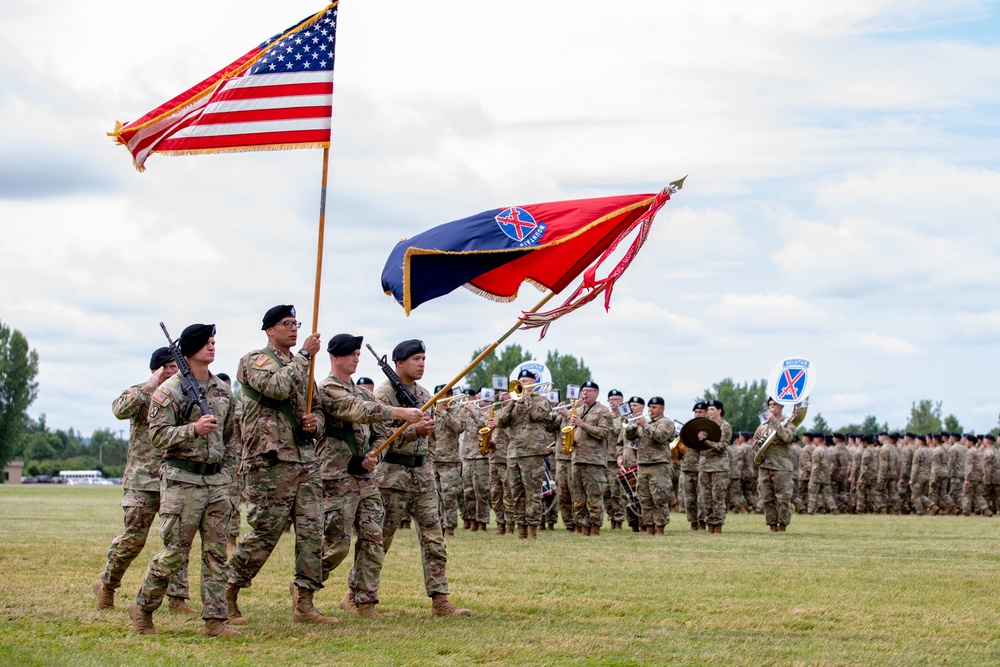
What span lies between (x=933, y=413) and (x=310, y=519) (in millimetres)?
115956

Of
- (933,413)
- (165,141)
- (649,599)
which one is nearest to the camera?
(165,141)

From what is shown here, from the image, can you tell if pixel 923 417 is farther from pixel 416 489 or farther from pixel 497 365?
pixel 416 489

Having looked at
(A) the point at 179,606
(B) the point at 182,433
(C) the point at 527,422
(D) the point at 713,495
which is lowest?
(A) the point at 179,606

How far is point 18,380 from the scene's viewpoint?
87.9m

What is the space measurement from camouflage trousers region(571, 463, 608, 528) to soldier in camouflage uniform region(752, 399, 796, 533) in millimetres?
3109

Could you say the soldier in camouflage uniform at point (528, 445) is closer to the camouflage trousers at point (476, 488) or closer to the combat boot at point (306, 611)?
the camouflage trousers at point (476, 488)

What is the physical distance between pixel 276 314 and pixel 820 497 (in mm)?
23510

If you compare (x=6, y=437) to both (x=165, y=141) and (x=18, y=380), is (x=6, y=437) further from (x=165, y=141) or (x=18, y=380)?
(x=165, y=141)

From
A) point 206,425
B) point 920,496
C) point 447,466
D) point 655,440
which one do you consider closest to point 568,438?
point 655,440

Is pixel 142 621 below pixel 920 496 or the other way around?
below

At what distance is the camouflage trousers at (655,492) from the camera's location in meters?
20.1

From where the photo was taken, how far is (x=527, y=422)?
18750mm

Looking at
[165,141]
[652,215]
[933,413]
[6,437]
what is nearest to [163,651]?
[165,141]

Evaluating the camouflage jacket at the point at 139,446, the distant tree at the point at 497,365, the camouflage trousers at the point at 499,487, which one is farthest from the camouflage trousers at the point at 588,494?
the distant tree at the point at 497,365
